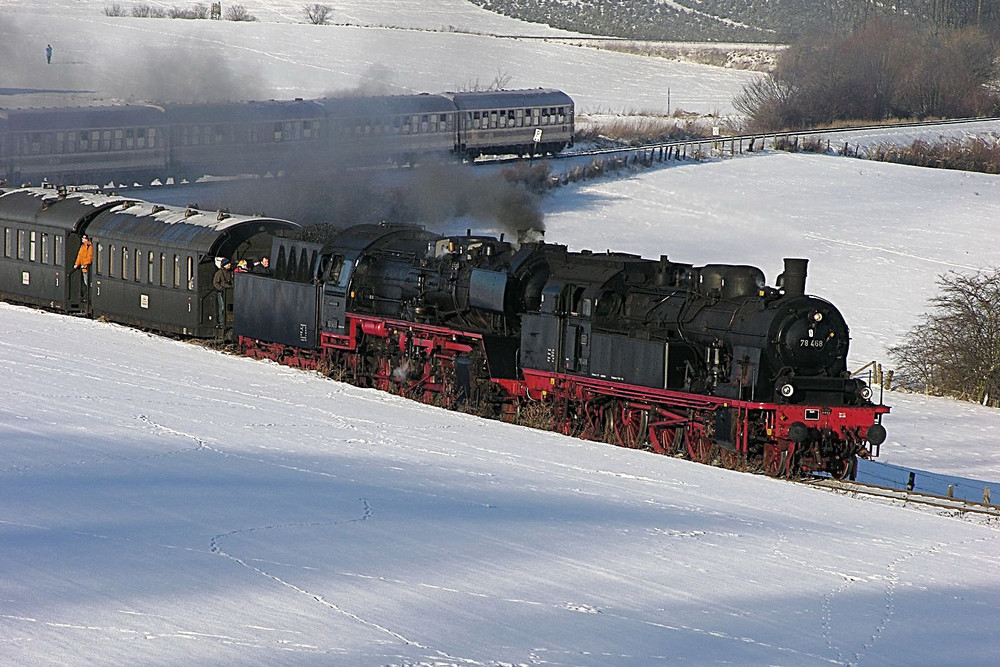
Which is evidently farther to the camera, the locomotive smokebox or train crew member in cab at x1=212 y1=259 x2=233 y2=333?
train crew member in cab at x1=212 y1=259 x2=233 y2=333

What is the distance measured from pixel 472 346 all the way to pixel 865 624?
12870 mm

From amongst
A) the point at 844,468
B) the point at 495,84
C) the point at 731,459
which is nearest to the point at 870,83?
the point at 495,84

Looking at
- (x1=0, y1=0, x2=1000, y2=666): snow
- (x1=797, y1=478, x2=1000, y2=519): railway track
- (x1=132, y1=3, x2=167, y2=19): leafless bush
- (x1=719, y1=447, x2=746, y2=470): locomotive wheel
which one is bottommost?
(x1=797, y1=478, x2=1000, y2=519): railway track

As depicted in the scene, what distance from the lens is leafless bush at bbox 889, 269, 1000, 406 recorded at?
109 feet

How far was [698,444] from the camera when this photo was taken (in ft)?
68.2

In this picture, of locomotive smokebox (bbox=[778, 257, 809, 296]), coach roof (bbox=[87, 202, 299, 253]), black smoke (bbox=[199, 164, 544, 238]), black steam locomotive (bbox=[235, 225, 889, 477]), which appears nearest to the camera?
black steam locomotive (bbox=[235, 225, 889, 477])

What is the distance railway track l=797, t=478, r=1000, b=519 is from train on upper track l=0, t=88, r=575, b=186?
36071 mm

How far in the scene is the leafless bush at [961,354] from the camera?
33312 mm

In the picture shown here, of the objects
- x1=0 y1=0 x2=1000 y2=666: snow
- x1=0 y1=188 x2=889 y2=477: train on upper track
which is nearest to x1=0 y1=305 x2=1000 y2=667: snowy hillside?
x1=0 y1=0 x2=1000 y2=666: snow

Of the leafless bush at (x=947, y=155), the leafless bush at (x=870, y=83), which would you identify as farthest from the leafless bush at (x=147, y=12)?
the leafless bush at (x=947, y=155)

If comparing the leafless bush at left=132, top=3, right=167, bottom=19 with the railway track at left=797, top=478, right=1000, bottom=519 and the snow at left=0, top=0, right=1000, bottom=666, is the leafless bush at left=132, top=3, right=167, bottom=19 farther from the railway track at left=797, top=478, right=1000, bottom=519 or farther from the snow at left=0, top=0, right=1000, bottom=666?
the railway track at left=797, top=478, right=1000, bottom=519

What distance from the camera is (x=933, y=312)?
40438 millimetres

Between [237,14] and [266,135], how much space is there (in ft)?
250

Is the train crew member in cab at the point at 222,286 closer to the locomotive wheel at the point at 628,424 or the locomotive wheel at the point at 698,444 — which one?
the locomotive wheel at the point at 628,424
